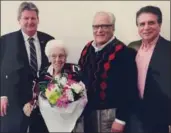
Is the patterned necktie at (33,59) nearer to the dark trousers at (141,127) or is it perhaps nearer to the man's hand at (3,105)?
the man's hand at (3,105)

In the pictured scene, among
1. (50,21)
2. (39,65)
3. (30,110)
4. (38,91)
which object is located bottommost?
(30,110)

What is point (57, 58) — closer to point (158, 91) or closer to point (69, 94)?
point (69, 94)

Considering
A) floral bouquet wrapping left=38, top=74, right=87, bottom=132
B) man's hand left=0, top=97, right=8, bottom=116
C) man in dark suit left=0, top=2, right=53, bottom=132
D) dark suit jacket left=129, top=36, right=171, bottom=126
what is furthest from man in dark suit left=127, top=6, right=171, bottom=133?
man's hand left=0, top=97, right=8, bottom=116

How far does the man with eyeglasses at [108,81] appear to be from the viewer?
1.37m

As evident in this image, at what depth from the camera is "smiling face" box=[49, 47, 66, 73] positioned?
1.37m

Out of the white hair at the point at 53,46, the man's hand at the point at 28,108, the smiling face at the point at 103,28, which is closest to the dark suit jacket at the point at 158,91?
the smiling face at the point at 103,28

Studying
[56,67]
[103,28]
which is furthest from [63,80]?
[103,28]

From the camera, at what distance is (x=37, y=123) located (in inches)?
56.1

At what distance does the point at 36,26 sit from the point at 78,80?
1.20 feet

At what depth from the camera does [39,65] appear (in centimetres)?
143

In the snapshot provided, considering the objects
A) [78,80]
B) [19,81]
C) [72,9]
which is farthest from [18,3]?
[78,80]

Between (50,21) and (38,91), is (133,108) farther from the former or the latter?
(50,21)

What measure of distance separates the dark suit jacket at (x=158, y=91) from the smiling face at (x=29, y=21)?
0.64 metres

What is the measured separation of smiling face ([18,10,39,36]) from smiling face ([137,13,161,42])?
0.54 m
